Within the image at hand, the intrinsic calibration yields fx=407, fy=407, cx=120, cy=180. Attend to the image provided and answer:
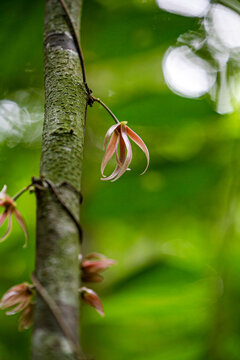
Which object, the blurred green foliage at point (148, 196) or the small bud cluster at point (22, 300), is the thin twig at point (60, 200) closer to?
the small bud cluster at point (22, 300)

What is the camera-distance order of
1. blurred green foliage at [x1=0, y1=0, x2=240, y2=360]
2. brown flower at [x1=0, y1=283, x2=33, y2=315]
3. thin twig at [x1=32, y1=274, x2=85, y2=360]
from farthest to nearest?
blurred green foliage at [x1=0, y1=0, x2=240, y2=360] → brown flower at [x1=0, y1=283, x2=33, y2=315] → thin twig at [x1=32, y1=274, x2=85, y2=360]

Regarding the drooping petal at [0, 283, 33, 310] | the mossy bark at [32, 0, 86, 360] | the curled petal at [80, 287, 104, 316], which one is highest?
the mossy bark at [32, 0, 86, 360]

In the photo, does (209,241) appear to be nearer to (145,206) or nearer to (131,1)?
(145,206)

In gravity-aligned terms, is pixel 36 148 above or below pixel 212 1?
below

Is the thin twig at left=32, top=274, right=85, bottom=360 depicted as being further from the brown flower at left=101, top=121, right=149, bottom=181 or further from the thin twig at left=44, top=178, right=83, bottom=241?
the brown flower at left=101, top=121, right=149, bottom=181

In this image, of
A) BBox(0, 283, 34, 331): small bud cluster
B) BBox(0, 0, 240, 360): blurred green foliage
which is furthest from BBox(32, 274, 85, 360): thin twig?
BBox(0, 0, 240, 360): blurred green foliage

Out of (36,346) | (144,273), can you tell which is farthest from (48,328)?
(144,273)

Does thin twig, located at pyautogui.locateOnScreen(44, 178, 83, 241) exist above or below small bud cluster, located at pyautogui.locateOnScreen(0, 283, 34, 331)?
above

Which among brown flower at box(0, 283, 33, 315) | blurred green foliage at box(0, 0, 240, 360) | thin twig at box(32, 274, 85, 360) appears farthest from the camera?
blurred green foliage at box(0, 0, 240, 360)
